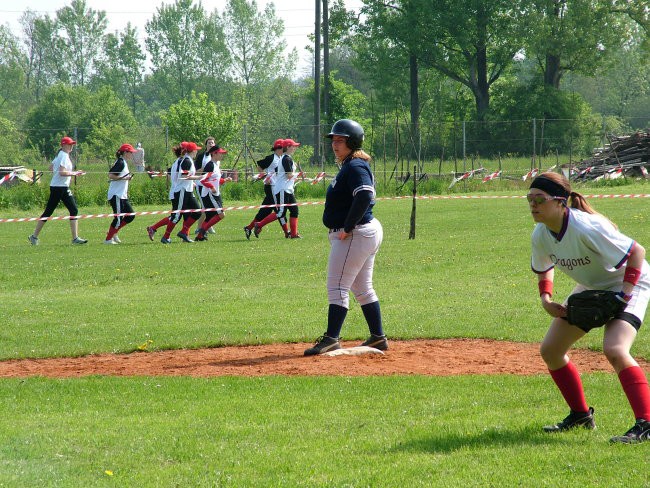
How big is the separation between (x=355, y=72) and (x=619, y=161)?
5854 cm

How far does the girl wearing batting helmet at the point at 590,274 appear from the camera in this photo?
5.46m

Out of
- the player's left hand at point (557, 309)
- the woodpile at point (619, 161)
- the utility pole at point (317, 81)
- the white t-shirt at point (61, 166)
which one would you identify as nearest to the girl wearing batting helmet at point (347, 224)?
the player's left hand at point (557, 309)

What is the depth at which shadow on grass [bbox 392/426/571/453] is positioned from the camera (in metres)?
5.45

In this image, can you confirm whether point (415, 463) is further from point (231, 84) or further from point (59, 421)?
point (231, 84)

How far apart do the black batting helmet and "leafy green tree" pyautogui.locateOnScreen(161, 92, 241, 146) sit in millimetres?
33687

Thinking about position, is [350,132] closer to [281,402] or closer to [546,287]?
[281,402]

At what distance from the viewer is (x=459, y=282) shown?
13156 millimetres

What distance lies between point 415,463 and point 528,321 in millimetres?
5261

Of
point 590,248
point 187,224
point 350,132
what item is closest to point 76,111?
point 187,224

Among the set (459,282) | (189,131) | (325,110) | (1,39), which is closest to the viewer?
(459,282)

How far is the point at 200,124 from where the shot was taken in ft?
137

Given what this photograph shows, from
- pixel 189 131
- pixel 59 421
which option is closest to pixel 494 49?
pixel 189 131

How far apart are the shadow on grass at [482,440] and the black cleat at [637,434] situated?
0.34 metres

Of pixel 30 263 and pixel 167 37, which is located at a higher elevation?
pixel 167 37
